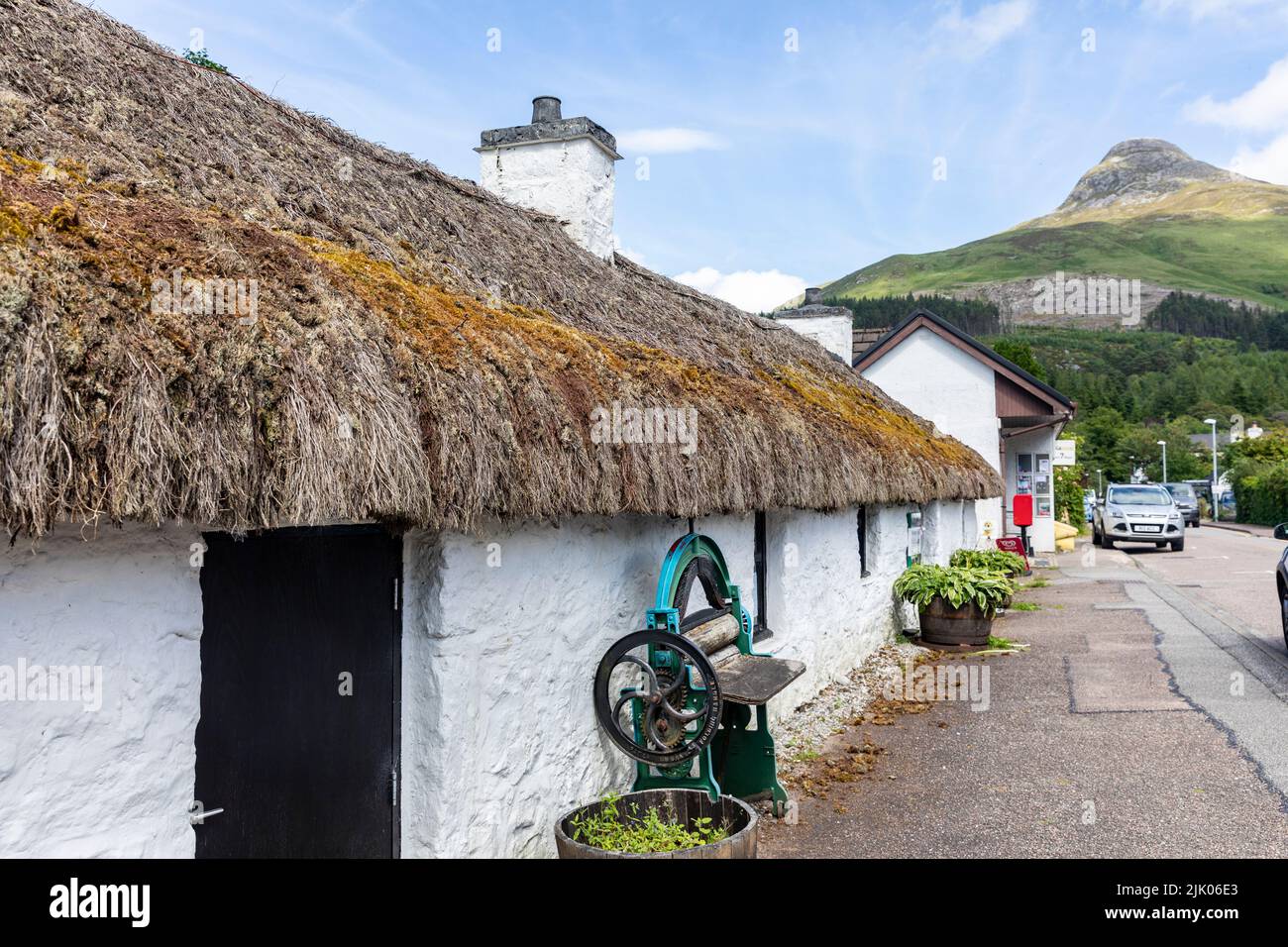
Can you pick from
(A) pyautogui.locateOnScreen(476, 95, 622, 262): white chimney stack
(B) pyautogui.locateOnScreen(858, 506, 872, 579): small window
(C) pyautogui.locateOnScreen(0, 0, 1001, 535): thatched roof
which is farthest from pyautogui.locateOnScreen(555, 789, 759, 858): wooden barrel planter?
(B) pyautogui.locateOnScreen(858, 506, 872, 579): small window

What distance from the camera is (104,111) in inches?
170

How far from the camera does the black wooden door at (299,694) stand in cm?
328

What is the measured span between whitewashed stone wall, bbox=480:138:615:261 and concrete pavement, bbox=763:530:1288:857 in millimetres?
5401

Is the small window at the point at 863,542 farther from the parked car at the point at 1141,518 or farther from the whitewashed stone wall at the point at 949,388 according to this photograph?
the parked car at the point at 1141,518

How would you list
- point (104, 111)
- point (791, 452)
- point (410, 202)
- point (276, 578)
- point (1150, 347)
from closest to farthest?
point (276, 578), point (104, 111), point (410, 202), point (791, 452), point (1150, 347)

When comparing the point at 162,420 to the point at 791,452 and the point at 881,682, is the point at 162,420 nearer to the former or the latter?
the point at 791,452

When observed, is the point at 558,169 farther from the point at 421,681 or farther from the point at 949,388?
the point at 949,388

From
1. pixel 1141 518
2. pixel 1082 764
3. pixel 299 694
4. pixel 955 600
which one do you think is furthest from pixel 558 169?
pixel 1141 518

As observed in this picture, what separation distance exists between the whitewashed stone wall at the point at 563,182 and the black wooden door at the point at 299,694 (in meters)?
5.95

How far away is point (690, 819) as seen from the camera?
182 inches

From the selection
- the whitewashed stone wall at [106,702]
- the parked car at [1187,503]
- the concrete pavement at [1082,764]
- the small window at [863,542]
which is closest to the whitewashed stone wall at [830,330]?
the small window at [863,542]

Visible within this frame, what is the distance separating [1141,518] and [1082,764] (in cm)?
2113

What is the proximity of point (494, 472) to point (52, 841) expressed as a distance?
1.96 metres

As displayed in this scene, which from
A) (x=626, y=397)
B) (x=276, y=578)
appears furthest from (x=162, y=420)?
(x=626, y=397)
